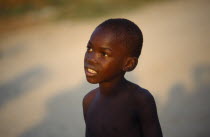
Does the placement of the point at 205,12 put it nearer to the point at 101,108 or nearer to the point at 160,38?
the point at 160,38

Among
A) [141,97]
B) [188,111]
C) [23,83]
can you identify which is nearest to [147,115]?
[141,97]

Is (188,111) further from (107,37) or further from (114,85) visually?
(107,37)

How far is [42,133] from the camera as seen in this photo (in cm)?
264

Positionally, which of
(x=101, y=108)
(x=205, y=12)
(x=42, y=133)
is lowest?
(x=42, y=133)

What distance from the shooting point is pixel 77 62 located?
12.3ft

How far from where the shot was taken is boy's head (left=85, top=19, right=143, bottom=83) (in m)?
1.19

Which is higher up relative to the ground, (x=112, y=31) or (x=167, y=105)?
(x=112, y=31)

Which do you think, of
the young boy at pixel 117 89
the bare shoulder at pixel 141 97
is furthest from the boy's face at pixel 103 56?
the bare shoulder at pixel 141 97

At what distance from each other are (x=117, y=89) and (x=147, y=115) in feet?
0.52

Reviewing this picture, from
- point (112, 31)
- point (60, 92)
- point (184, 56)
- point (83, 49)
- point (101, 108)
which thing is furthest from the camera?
point (83, 49)

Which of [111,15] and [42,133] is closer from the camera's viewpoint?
[42,133]

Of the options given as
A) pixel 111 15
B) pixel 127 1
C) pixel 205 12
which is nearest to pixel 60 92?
pixel 111 15

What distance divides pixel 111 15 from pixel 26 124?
9.56ft

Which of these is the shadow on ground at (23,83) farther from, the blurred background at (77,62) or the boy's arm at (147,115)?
the boy's arm at (147,115)
